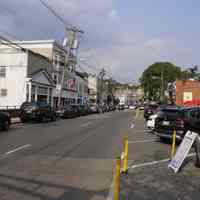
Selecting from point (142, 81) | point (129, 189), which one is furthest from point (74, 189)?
point (142, 81)

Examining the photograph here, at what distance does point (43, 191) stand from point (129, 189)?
183 cm

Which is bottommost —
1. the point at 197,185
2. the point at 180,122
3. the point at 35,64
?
the point at 197,185

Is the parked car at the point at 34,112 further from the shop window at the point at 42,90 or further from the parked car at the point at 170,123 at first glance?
the shop window at the point at 42,90

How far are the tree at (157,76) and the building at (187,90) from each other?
2509 cm

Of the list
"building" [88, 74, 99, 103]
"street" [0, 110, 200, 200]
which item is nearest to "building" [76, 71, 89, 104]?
"building" [88, 74, 99, 103]

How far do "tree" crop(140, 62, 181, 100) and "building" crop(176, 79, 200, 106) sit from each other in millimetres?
25091

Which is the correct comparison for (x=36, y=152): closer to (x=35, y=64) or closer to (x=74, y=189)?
(x=74, y=189)

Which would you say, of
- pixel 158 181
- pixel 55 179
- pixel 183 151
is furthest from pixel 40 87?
pixel 158 181

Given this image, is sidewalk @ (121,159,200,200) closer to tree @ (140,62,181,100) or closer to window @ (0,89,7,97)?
window @ (0,89,7,97)

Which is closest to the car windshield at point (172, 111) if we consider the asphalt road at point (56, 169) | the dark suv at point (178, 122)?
the dark suv at point (178, 122)

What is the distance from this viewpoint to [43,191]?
5879 mm

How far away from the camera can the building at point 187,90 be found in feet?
198

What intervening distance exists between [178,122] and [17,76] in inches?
1075

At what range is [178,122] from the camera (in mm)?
12719
